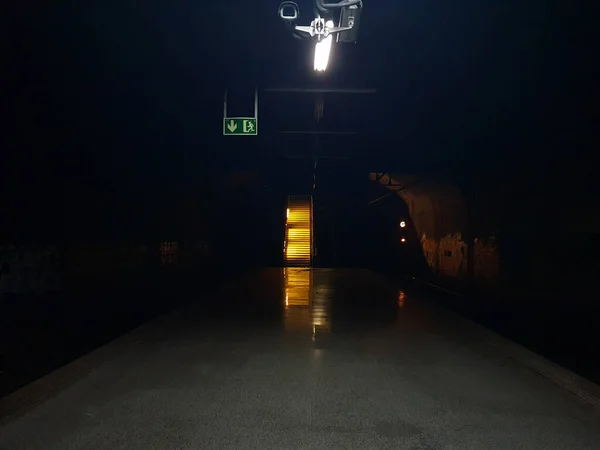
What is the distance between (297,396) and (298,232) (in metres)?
30.6

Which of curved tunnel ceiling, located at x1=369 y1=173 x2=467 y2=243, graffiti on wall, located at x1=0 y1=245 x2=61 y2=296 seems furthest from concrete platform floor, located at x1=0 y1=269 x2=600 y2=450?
curved tunnel ceiling, located at x1=369 y1=173 x2=467 y2=243

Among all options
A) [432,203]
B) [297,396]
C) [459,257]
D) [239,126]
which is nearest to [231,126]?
[239,126]

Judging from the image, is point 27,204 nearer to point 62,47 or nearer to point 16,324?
point 16,324

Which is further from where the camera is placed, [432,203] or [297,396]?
[432,203]

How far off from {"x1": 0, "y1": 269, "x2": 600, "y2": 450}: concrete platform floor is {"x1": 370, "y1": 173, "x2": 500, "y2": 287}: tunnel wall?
9.97 m

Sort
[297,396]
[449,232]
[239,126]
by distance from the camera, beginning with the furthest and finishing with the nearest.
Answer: [449,232], [239,126], [297,396]

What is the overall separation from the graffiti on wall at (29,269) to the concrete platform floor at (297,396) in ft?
14.0

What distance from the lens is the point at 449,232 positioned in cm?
2403

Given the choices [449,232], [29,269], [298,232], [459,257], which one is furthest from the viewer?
[298,232]

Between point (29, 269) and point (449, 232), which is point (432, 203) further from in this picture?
point (29, 269)

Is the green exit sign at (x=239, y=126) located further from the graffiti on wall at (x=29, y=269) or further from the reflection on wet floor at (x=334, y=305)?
the graffiti on wall at (x=29, y=269)

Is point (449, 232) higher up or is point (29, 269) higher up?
point (449, 232)

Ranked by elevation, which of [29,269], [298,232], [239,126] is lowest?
[29,269]

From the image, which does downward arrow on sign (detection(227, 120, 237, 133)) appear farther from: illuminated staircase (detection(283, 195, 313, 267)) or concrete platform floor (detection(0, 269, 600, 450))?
illuminated staircase (detection(283, 195, 313, 267))
